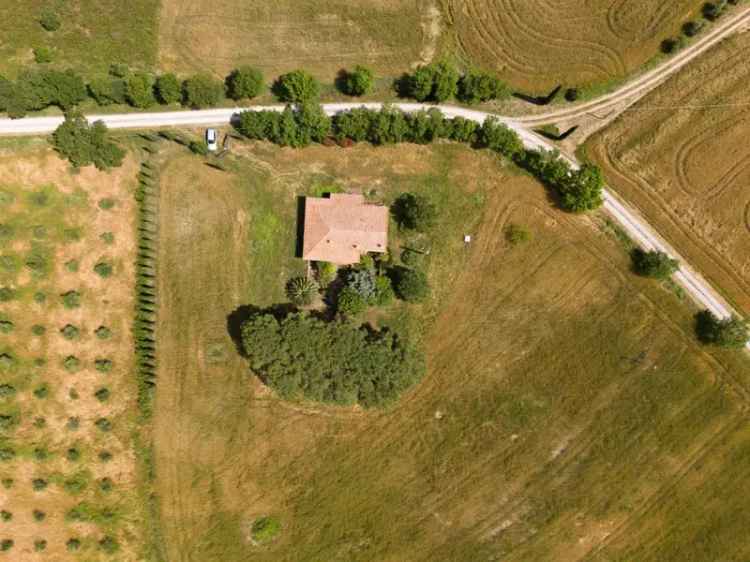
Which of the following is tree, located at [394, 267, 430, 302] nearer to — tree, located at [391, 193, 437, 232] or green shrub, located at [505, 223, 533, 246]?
tree, located at [391, 193, 437, 232]

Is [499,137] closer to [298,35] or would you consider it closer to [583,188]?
[583,188]

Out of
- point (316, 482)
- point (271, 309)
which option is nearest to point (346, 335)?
point (271, 309)

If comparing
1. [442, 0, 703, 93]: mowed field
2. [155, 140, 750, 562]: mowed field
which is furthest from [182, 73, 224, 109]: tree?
[442, 0, 703, 93]: mowed field

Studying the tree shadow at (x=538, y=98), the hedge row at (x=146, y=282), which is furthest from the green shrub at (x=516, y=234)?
the hedge row at (x=146, y=282)

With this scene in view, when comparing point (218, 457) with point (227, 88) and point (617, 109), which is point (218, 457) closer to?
point (227, 88)

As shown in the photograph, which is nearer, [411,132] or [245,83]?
[245,83]

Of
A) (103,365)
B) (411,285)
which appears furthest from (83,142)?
(411,285)
